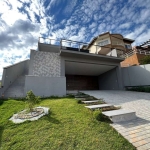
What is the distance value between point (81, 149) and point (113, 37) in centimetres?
2398

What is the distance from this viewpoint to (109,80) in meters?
12.8

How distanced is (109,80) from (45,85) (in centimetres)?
918

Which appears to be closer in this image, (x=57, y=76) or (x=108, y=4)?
(x=108, y=4)

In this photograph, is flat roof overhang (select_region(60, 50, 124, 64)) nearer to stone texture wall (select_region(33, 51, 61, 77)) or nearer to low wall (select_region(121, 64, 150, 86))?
stone texture wall (select_region(33, 51, 61, 77))

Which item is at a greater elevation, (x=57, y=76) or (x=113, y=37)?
(x=113, y=37)

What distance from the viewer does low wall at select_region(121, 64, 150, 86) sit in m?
9.30

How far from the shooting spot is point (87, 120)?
304cm

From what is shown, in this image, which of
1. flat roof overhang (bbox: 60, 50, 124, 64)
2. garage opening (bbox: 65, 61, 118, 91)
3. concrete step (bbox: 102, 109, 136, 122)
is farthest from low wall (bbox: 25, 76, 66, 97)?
garage opening (bbox: 65, 61, 118, 91)

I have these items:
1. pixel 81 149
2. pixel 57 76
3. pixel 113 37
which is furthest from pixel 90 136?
pixel 113 37

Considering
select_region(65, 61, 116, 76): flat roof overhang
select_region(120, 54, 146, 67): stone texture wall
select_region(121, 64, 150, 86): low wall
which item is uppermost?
select_region(120, 54, 146, 67): stone texture wall

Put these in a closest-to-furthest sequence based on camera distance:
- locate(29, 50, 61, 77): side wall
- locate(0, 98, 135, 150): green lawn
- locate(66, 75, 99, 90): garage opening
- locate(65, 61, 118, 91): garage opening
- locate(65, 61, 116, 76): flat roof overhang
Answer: locate(0, 98, 135, 150): green lawn < locate(29, 50, 61, 77): side wall < locate(65, 61, 116, 76): flat roof overhang < locate(65, 61, 118, 91): garage opening < locate(66, 75, 99, 90): garage opening

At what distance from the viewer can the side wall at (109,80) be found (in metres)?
11.6

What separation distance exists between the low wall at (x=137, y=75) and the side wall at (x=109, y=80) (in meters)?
0.97

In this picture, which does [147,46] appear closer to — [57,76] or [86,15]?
[86,15]
